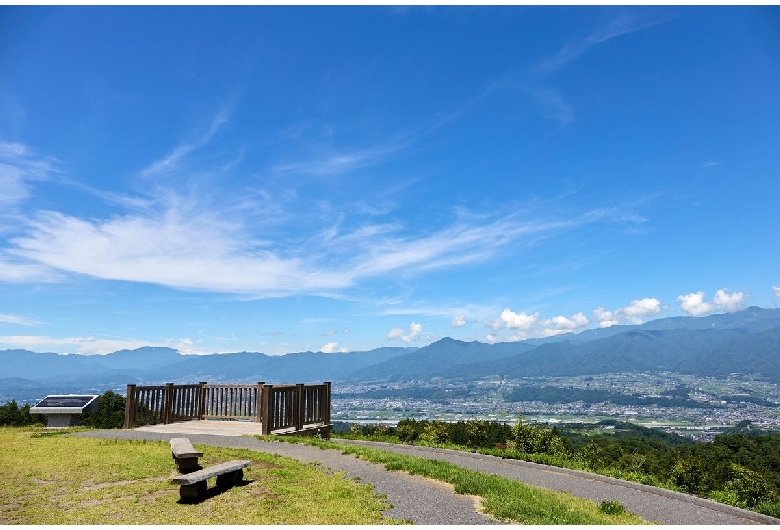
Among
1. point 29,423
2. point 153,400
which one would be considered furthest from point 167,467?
point 29,423

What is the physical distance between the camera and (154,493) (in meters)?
7.50

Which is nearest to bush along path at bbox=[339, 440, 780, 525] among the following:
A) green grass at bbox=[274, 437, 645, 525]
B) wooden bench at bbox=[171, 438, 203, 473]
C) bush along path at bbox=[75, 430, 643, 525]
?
green grass at bbox=[274, 437, 645, 525]

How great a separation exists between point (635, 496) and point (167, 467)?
8.32m

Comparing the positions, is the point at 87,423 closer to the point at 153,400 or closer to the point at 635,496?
the point at 153,400

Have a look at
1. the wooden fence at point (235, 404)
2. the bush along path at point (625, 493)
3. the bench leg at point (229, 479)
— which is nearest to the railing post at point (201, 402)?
the wooden fence at point (235, 404)

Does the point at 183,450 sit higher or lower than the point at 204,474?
higher

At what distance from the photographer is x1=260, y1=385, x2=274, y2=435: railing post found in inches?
603

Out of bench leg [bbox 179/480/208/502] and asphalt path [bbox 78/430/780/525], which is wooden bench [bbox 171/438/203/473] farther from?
asphalt path [bbox 78/430/780/525]

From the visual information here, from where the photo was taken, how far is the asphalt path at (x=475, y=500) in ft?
22.1

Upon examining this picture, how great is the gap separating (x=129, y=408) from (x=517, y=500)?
14395mm

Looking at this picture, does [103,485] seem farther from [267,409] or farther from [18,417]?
[18,417]

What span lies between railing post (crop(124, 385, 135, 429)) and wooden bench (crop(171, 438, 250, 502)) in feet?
28.2

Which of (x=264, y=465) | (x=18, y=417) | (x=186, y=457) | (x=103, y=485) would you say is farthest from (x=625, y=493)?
(x=18, y=417)

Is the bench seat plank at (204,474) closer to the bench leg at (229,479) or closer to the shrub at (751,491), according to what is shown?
the bench leg at (229,479)
